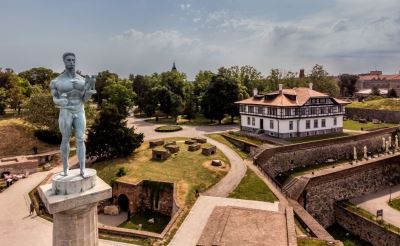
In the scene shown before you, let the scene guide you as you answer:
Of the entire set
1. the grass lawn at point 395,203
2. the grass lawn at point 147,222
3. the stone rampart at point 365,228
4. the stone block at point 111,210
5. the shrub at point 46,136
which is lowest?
the stone rampart at point 365,228

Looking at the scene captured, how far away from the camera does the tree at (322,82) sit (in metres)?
68.2

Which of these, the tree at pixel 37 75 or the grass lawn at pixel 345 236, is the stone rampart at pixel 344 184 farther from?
the tree at pixel 37 75

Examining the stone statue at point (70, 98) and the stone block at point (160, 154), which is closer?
the stone statue at point (70, 98)

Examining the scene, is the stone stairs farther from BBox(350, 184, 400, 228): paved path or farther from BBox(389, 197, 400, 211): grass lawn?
BBox(389, 197, 400, 211): grass lawn

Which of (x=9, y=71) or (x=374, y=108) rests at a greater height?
(x=9, y=71)

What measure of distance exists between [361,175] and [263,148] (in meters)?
9.34

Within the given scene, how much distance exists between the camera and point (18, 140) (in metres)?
39.7

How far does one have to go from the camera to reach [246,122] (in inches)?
1761

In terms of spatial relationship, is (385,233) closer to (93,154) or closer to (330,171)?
(330,171)

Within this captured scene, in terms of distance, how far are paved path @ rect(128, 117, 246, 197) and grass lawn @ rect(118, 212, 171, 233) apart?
3.73m

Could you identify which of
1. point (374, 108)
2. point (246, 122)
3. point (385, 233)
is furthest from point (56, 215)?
point (374, 108)

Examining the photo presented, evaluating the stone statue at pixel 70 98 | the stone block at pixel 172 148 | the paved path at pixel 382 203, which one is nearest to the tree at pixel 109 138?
the stone block at pixel 172 148

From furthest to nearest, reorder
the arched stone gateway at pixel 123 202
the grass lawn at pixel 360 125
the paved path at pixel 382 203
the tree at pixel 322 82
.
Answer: the tree at pixel 322 82, the grass lawn at pixel 360 125, the arched stone gateway at pixel 123 202, the paved path at pixel 382 203

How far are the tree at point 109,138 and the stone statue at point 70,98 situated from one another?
24097mm
